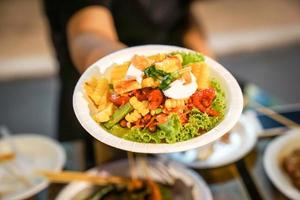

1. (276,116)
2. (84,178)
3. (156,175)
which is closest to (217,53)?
(276,116)

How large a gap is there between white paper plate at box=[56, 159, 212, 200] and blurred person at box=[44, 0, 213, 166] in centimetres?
23

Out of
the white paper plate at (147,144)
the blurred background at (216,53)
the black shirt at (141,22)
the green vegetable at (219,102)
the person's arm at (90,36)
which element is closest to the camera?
the white paper plate at (147,144)

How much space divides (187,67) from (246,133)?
30.3 inches

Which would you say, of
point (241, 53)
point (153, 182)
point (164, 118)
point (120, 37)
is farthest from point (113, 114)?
point (241, 53)

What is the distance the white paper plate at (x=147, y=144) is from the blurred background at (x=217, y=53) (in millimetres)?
2637

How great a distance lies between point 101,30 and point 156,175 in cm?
63

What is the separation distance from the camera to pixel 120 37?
2248 mm

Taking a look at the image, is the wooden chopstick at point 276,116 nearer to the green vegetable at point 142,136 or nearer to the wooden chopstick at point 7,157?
the green vegetable at point 142,136

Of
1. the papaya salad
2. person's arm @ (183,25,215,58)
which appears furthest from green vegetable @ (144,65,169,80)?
person's arm @ (183,25,215,58)

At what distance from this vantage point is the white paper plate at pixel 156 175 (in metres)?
1.51

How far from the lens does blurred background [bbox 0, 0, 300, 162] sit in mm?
4016

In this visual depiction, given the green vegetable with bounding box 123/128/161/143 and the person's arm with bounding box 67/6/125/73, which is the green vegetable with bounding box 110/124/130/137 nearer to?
the green vegetable with bounding box 123/128/161/143

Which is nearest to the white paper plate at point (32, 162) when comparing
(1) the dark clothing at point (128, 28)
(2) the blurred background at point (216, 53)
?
(1) the dark clothing at point (128, 28)

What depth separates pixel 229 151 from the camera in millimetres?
1772
